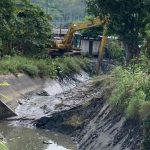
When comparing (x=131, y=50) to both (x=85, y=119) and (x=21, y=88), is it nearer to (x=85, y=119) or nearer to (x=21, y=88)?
(x=21, y=88)

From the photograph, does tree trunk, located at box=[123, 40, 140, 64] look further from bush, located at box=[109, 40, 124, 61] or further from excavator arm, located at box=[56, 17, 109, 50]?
bush, located at box=[109, 40, 124, 61]

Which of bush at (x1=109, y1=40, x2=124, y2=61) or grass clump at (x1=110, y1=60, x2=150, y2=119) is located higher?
grass clump at (x1=110, y1=60, x2=150, y2=119)

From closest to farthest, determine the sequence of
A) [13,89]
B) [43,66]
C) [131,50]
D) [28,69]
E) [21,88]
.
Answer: [13,89], [21,88], [131,50], [28,69], [43,66]

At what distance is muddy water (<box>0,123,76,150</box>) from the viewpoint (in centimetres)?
1806

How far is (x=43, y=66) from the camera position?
113 feet

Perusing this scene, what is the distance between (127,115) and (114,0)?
13762 millimetres

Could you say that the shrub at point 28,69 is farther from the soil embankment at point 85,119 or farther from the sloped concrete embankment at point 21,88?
the soil embankment at point 85,119

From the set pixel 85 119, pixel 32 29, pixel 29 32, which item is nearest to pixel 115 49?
pixel 32 29

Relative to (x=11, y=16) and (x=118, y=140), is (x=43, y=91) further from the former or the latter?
(x=118, y=140)

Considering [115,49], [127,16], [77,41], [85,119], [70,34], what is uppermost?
[127,16]

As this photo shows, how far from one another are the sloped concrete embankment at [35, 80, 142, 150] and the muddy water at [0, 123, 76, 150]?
47 centimetres

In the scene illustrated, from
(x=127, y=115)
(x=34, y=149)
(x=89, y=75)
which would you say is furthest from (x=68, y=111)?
(x=89, y=75)

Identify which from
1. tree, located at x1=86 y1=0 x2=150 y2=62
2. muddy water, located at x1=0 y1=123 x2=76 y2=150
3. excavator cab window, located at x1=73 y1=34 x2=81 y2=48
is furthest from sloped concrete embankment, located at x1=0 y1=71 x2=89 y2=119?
excavator cab window, located at x1=73 y1=34 x2=81 y2=48

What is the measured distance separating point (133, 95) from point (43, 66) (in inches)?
711
